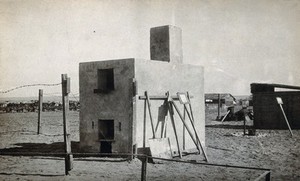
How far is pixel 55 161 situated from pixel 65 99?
2.73m

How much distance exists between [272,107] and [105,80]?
506 inches

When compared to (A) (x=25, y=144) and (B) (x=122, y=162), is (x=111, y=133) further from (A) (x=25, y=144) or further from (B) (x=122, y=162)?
(A) (x=25, y=144)

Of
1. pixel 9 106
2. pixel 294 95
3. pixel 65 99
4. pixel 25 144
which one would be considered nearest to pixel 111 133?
pixel 65 99

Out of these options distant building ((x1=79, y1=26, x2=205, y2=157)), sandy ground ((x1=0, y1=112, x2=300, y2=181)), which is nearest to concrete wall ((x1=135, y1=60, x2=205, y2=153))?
distant building ((x1=79, y1=26, x2=205, y2=157))

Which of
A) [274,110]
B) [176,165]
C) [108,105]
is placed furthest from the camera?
[274,110]

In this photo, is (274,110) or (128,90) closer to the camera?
(128,90)

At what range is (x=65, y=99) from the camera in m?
9.59

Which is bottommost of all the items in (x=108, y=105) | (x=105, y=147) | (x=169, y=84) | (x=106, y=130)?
(x=105, y=147)

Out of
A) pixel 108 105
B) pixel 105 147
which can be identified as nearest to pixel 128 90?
pixel 108 105

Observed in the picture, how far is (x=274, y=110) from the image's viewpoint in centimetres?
2123

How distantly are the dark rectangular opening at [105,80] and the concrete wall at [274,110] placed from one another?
12054 mm

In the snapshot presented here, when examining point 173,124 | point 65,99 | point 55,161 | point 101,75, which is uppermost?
point 101,75

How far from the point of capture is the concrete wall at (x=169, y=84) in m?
11.5

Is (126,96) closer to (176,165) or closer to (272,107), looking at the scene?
(176,165)
